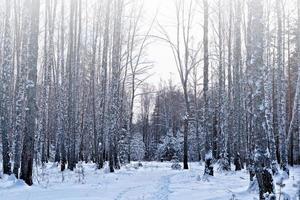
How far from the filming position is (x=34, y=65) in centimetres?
1280

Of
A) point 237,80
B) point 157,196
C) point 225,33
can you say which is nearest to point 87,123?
point 225,33

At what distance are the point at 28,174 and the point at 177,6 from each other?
18.6 metres

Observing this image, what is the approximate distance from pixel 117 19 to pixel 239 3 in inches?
306

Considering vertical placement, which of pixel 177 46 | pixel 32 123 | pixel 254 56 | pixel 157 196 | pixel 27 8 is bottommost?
pixel 157 196

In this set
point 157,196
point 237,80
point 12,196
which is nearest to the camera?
point 12,196

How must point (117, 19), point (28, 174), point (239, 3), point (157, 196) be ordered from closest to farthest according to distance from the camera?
1. point (157, 196)
2. point (28, 174)
3. point (239, 3)
4. point (117, 19)

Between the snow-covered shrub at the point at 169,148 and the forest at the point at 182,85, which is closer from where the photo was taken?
the forest at the point at 182,85

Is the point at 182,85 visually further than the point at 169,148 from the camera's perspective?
No

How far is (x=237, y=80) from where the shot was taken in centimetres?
2030

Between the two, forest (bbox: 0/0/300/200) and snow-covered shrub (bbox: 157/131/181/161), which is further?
snow-covered shrub (bbox: 157/131/181/161)

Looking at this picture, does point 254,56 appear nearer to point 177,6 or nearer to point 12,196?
point 12,196

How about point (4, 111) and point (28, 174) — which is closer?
point (28, 174)

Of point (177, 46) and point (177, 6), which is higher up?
point (177, 6)

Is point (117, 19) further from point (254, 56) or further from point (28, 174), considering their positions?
point (254, 56)
